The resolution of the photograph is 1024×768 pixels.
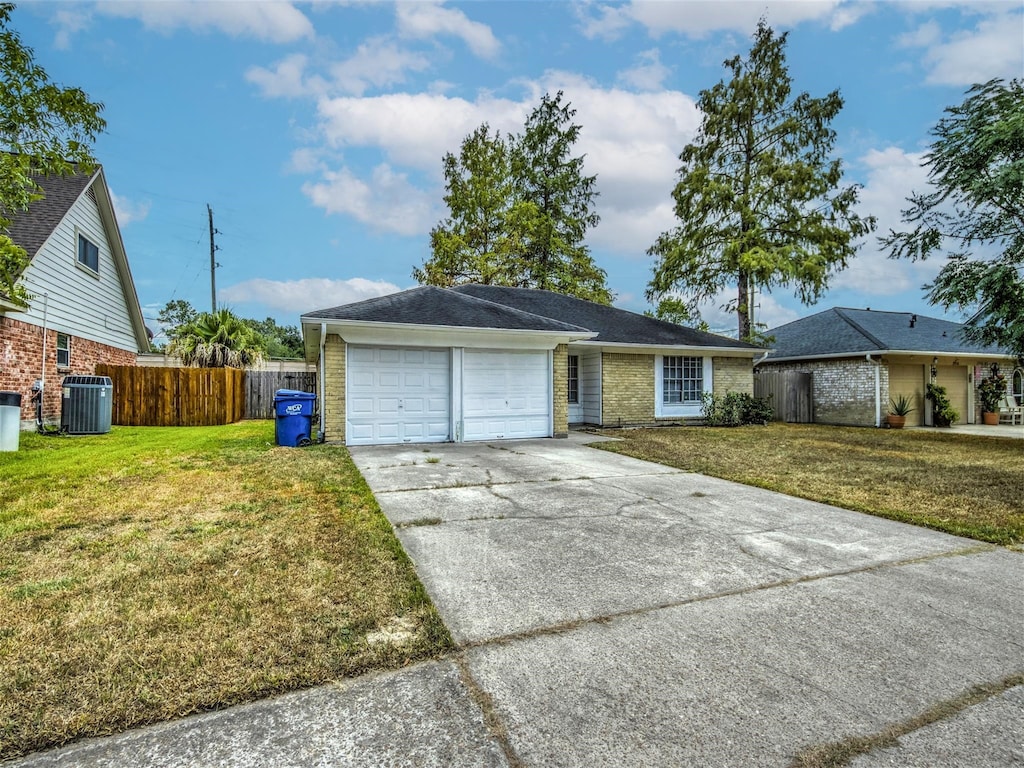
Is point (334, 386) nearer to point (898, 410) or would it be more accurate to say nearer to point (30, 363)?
point (30, 363)

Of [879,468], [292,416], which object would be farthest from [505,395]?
[879,468]

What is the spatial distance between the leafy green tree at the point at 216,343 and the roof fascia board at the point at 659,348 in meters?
11.8

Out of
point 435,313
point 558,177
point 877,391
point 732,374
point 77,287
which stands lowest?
point 877,391

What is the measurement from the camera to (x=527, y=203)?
2680 centimetres

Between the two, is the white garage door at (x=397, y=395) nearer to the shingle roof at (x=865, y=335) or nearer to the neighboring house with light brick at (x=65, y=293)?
the neighboring house with light brick at (x=65, y=293)

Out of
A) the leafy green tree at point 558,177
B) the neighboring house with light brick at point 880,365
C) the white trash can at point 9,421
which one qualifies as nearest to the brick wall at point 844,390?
the neighboring house with light brick at point 880,365

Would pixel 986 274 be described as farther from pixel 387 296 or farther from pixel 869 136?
pixel 387 296

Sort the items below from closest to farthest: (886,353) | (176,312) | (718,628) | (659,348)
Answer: (718,628) < (659,348) < (886,353) < (176,312)

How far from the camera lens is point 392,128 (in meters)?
16.0

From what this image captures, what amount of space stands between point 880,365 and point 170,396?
22.3 metres

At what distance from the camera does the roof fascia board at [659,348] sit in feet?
46.4

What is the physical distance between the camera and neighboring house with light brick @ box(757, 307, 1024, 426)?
16688 millimetres

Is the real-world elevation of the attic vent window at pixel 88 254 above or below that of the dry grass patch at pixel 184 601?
above

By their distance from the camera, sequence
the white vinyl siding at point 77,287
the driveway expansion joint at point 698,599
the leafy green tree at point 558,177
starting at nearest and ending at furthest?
the driveway expansion joint at point 698,599 → the white vinyl siding at point 77,287 → the leafy green tree at point 558,177
